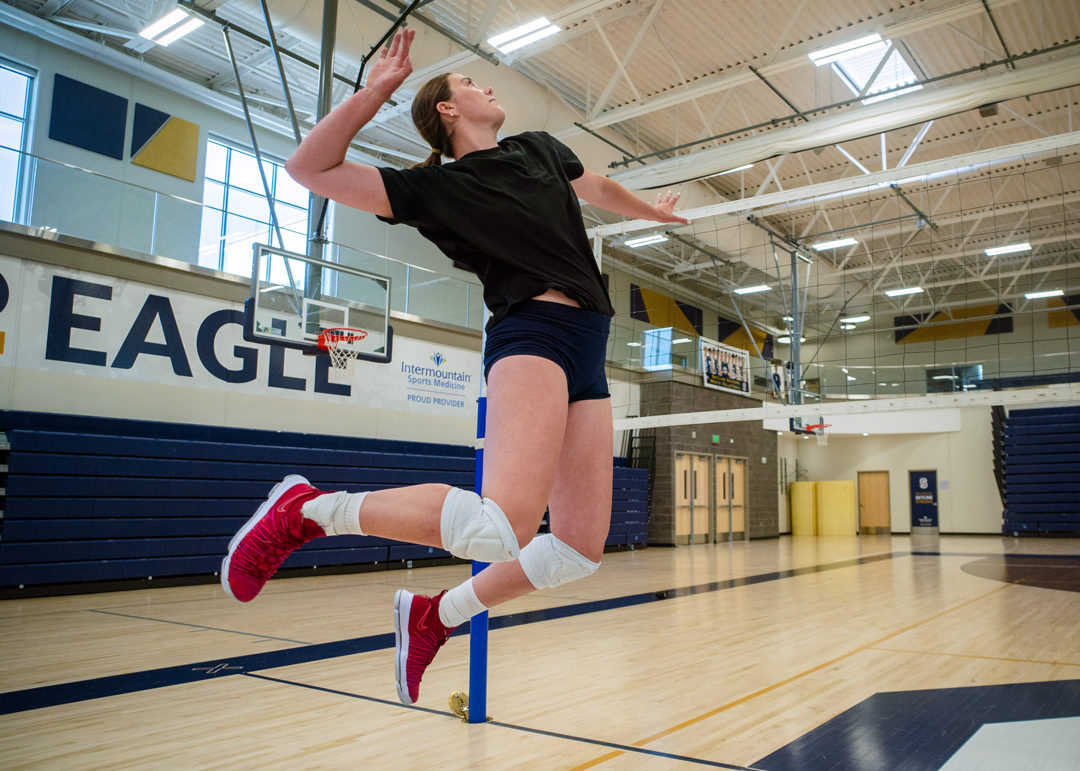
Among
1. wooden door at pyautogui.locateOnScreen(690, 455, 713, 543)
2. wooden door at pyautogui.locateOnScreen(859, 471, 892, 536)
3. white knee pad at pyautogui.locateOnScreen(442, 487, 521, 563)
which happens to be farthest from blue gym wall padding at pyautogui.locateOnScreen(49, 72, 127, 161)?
wooden door at pyautogui.locateOnScreen(859, 471, 892, 536)

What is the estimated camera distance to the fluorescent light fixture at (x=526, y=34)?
8.07 m

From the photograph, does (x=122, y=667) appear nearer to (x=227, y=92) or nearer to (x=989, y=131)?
(x=227, y=92)

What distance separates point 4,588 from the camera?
20.4ft

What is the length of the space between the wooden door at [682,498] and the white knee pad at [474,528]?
13617 millimetres

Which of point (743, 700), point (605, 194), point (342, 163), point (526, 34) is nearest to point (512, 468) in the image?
point (342, 163)

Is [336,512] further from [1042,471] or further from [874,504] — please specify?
[874,504]

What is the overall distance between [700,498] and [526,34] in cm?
1014

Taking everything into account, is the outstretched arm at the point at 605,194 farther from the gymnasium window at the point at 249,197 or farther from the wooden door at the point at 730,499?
the wooden door at the point at 730,499

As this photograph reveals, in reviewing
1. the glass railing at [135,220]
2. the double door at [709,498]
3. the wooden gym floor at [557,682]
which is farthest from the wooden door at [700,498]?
the wooden gym floor at [557,682]

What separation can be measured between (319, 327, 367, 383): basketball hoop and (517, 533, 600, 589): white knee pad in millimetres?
6390

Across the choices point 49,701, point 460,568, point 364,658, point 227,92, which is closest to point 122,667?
point 49,701

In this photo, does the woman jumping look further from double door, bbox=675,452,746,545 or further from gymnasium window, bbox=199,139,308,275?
double door, bbox=675,452,746,545

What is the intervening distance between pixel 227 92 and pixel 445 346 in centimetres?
488

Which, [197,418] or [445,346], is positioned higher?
[445,346]
